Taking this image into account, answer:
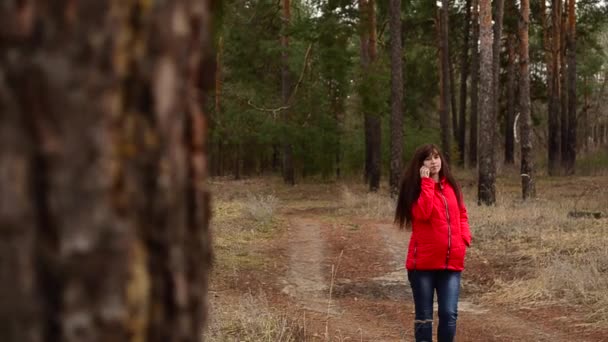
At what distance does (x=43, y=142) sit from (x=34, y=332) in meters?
0.27

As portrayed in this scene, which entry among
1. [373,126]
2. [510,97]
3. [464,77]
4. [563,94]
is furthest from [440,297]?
[464,77]

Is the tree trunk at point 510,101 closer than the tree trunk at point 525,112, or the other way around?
the tree trunk at point 525,112

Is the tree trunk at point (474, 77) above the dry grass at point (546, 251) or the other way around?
above

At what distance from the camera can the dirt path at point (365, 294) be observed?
784cm

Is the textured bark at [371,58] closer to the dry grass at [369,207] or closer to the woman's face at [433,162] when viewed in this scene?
the dry grass at [369,207]

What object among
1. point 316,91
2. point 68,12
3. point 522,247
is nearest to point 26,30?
point 68,12

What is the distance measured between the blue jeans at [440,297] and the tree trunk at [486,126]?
13.2 meters

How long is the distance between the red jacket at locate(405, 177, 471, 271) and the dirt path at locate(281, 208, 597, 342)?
0.93 m

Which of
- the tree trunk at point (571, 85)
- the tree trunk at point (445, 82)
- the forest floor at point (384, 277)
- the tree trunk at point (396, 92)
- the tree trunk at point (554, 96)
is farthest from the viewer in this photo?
the tree trunk at point (554, 96)

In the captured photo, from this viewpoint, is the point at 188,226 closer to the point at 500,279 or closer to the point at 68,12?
the point at 68,12

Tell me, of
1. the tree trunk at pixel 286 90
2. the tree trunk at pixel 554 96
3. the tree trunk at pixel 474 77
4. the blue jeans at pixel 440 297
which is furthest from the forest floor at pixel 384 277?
the tree trunk at pixel 474 77

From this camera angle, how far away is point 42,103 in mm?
1087

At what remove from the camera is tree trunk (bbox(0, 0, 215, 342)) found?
1.09m

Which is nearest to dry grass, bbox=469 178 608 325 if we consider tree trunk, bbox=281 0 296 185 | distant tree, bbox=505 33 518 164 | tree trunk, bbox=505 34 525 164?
distant tree, bbox=505 33 518 164
